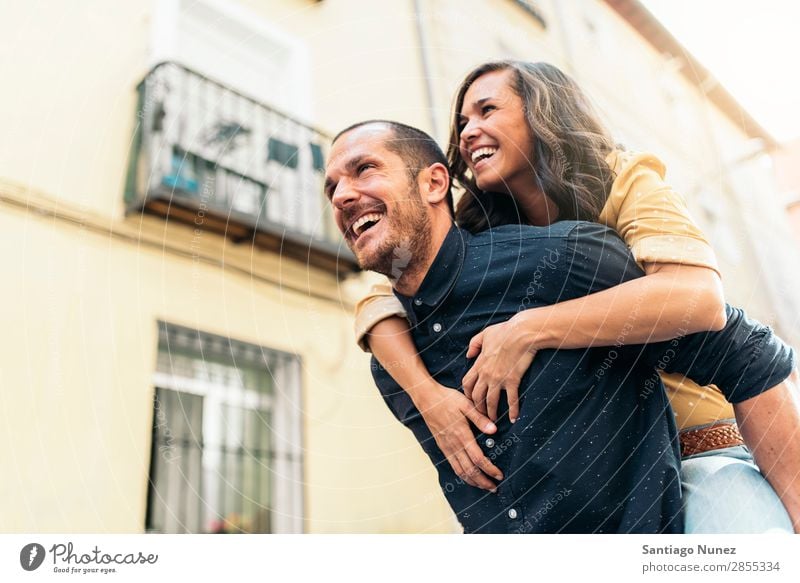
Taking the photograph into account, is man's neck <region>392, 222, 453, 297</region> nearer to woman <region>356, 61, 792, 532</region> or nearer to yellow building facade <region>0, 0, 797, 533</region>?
woman <region>356, 61, 792, 532</region>

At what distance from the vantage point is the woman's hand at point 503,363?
0.53m

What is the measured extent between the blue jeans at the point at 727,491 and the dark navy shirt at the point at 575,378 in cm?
2

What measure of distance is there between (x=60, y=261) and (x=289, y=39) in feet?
1.56

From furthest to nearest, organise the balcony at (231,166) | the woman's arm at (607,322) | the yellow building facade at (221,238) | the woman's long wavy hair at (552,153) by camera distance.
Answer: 1. the balcony at (231,166)
2. the yellow building facade at (221,238)
3. the woman's long wavy hair at (552,153)
4. the woman's arm at (607,322)

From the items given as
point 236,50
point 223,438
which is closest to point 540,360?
point 223,438

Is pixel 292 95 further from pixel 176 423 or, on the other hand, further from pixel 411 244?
pixel 411 244

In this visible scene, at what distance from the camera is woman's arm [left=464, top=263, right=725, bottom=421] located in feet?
1.70

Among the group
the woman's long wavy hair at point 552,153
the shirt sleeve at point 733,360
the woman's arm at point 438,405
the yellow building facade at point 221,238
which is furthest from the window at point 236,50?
the shirt sleeve at point 733,360

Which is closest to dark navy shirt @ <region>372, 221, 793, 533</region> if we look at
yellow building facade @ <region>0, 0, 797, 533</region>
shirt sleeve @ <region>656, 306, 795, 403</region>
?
shirt sleeve @ <region>656, 306, 795, 403</region>

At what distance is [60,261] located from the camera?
3.01ft

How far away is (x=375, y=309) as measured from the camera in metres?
0.62

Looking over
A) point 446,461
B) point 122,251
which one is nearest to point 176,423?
point 122,251

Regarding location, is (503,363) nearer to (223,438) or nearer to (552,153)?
(552,153)

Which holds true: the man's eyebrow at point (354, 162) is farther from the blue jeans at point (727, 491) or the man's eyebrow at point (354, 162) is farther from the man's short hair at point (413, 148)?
the blue jeans at point (727, 491)
